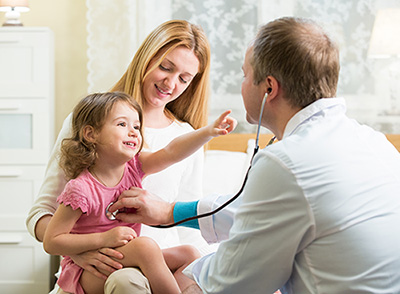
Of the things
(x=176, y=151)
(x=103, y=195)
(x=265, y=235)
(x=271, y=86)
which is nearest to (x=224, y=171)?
(x=176, y=151)

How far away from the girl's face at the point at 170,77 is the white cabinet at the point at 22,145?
154cm

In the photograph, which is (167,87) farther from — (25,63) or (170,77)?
(25,63)

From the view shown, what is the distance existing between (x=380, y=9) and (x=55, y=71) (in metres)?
2.09

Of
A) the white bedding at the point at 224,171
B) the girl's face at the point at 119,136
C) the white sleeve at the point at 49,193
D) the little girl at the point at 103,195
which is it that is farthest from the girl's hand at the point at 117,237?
the white bedding at the point at 224,171

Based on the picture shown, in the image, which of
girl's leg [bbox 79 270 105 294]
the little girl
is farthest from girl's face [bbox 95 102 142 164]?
girl's leg [bbox 79 270 105 294]

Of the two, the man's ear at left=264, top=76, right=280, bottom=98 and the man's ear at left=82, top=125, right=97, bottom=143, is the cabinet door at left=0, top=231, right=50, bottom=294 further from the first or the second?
the man's ear at left=264, top=76, right=280, bottom=98

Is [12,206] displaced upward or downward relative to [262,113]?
downward

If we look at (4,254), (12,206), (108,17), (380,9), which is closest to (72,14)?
(108,17)

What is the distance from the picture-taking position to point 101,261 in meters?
1.46

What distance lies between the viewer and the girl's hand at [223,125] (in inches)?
63.6

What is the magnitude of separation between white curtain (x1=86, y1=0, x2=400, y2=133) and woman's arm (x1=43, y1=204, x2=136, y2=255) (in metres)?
2.03

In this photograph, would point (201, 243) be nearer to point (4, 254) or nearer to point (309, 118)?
point (309, 118)

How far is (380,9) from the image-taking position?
341 cm

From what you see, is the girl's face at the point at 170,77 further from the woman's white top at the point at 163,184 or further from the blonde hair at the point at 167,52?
the woman's white top at the point at 163,184
